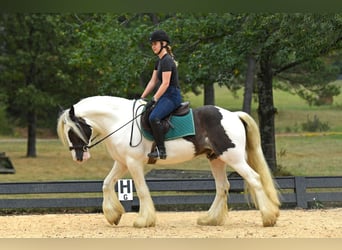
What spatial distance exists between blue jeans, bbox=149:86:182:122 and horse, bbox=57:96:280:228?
12.0 inches

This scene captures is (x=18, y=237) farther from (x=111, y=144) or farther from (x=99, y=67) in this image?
(x=99, y=67)

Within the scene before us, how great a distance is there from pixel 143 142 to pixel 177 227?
122 centimetres

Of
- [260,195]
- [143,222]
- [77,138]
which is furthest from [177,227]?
[77,138]

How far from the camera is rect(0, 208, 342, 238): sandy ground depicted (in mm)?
8172

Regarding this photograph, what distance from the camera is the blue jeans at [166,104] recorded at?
8.48 metres

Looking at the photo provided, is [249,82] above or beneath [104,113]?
beneath

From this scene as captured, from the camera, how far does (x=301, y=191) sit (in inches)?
444

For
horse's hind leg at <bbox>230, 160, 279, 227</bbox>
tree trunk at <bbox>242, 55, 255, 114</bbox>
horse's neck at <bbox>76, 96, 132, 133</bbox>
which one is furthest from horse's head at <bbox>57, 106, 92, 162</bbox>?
tree trunk at <bbox>242, 55, 255, 114</bbox>

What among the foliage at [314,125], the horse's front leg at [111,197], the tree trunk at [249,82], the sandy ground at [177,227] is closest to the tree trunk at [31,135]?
the foliage at [314,125]

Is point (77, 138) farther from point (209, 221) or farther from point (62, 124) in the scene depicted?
point (209, 221)

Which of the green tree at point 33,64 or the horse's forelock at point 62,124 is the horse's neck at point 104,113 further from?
the green tree at point 33,64

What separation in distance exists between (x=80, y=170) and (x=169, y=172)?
252 inches

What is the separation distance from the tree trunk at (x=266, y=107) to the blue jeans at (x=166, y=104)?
6253mm

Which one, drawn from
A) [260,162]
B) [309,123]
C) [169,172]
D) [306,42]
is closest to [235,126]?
[260,162]
